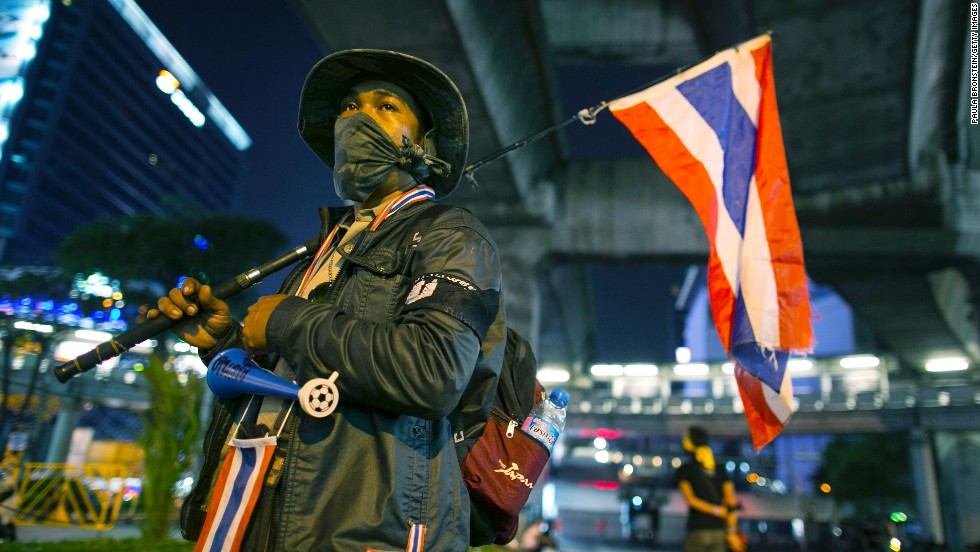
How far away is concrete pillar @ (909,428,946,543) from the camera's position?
26609mm

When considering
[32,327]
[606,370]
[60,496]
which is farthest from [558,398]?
[606,370]

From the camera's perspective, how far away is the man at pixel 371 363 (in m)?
1.44

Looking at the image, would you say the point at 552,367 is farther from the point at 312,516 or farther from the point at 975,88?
the point at 312,516

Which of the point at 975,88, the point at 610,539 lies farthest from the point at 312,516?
the point at 610,539

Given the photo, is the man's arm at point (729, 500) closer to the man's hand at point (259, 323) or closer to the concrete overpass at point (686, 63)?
the concrete overpass at point (686, 63)

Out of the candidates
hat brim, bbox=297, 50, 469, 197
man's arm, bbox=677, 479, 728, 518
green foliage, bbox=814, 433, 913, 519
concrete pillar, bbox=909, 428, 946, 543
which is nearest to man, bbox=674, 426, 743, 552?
man's arm, bbox=677, 479, 728, 518

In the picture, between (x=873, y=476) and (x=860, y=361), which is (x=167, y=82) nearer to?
(x=873, y=476)

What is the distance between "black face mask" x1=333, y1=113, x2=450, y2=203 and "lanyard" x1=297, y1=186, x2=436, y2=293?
109 mm

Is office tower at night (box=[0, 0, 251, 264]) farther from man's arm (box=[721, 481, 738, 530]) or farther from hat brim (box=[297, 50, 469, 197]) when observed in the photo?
hat brim (box=[297, 50, 469, 197])

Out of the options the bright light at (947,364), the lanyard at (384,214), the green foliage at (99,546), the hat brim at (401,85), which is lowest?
the green foliage at (99,546)

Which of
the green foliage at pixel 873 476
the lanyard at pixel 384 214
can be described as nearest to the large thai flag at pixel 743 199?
the lanyard at pixel 384 214

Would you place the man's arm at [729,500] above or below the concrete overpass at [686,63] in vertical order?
below

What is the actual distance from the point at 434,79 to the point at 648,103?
2.83 m

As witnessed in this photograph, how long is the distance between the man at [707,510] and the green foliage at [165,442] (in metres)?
6.15
